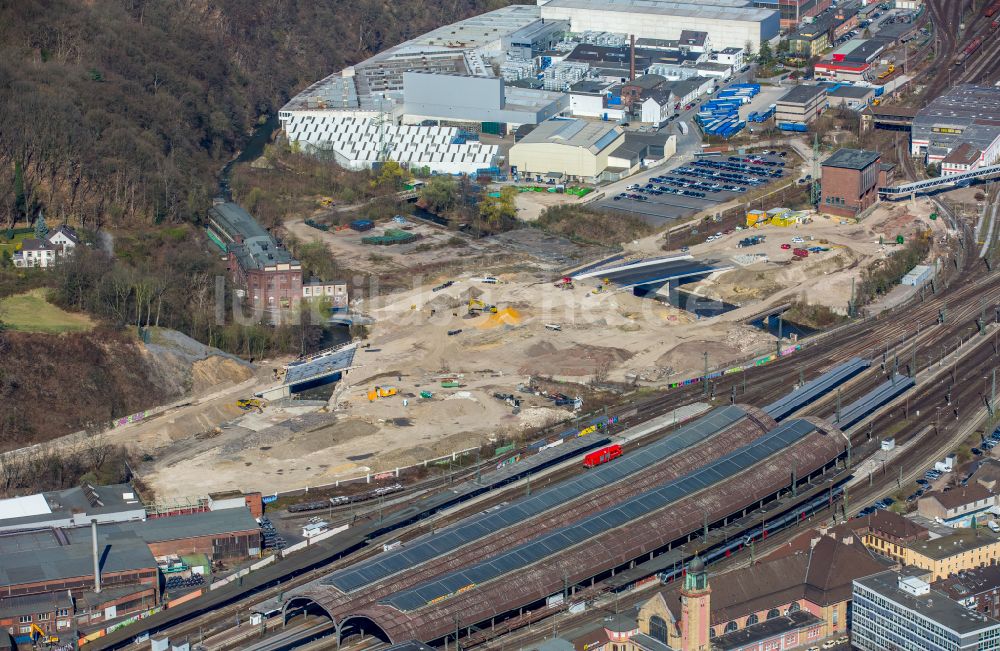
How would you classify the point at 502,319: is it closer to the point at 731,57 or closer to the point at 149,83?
the point at 149,83

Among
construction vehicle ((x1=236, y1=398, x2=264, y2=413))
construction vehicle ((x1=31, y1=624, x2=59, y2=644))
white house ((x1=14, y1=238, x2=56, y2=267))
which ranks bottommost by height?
construction vehicle ((x1=31, y1=624, x2=59, y2=644))

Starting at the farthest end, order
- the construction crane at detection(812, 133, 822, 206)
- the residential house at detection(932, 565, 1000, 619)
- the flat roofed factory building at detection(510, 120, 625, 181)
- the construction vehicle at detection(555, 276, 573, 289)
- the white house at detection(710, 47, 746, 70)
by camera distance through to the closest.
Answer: the white house at detection(710, 47, 746, 70), the flat roofed factory building at detection(510, 120, 625, 181), the construction crane at detection(812, 133, 822, 206), the construction vehicle at detection(555, 276, 573, 289), the residential house at detection(932, 565, 1000, 619)

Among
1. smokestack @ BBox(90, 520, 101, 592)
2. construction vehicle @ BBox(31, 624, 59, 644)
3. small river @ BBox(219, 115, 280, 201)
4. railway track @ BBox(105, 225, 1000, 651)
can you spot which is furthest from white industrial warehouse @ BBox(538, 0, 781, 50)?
construction vehicle @ BBox(31, 624, 59, 644)

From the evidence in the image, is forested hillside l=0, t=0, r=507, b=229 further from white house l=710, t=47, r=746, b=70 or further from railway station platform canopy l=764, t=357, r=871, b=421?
railway station platform canopy l=764, t=357, r=871, b=421

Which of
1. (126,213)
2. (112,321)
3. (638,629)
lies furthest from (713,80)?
(638,629)

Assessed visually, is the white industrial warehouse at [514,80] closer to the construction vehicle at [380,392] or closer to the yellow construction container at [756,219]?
the yellow construction container at [756,219]

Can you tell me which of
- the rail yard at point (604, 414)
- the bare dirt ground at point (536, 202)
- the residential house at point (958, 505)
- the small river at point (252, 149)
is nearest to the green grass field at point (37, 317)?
the rail yard at point (604, 414)

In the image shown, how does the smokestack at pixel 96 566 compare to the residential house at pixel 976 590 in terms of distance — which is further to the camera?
the smokestack at pixel 96 566

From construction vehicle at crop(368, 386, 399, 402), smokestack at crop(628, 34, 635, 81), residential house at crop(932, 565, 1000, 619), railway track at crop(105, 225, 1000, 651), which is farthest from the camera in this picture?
smokestack at crop(628, 34, 635, 81)
